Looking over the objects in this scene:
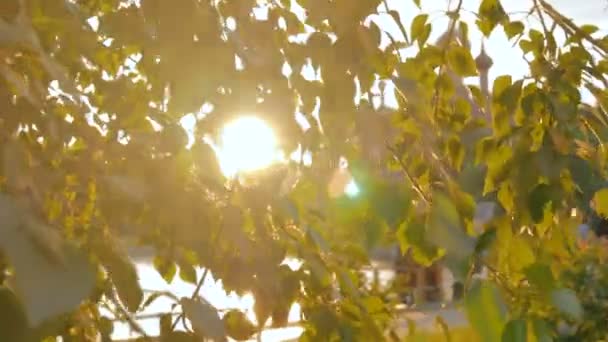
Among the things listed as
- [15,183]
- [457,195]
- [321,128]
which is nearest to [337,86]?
[321,128]

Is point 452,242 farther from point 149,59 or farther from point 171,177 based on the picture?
point 149,59

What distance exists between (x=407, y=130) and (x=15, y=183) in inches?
26.7

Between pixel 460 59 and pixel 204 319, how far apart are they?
743mm

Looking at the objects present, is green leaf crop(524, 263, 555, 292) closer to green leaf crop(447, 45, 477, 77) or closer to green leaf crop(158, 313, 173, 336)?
green leaf crop(158, 313, 173, 336)

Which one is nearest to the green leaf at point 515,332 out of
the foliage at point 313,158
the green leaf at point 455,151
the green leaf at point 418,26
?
the foliage at point 313,158

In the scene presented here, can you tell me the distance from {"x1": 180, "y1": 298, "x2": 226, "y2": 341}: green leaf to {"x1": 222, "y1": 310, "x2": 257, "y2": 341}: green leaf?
332 mm

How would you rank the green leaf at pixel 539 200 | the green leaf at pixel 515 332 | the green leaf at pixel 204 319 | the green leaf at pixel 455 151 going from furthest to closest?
the green leaf at pixel 455 151, the green leaf at pixel 539 200, the green leaf at pixel 515 332, the green leaf at pixel 204 319

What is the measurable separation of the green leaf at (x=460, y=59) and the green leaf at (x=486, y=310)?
0.61m

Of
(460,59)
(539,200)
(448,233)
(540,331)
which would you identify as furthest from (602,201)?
(448,233)

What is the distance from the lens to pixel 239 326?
1008mm

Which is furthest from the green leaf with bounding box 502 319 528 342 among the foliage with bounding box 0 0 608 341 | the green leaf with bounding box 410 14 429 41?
the green leaf with bounding box 410 14 429 41

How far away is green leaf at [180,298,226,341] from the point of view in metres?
0.62

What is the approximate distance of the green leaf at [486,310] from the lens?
2.25 ft

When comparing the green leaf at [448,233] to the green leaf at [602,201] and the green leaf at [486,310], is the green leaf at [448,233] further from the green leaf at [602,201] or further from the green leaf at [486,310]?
the green leaf at [602,201]
